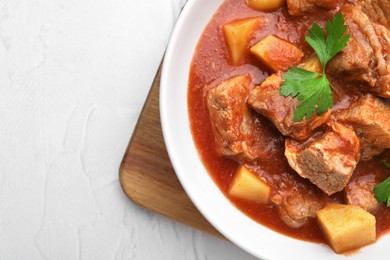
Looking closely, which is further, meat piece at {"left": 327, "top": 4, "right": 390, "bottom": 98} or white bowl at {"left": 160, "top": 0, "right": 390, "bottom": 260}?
white bowl at {"left": 160, "top": 0, "right": 390, "bottom": 260}

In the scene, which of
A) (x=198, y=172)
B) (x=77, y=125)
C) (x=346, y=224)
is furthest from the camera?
(x=77, y=125)

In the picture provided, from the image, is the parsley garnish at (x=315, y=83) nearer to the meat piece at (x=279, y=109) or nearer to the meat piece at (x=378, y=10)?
the meat piece at (x=279, y=109)

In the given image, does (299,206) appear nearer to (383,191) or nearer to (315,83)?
(383,191)

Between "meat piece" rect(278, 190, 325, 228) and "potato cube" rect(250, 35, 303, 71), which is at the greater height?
"potato cube" rect(250, 35, 303, 71)

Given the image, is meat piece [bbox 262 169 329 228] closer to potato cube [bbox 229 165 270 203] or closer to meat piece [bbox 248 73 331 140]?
potato cube [bbox 229 165 270 203]

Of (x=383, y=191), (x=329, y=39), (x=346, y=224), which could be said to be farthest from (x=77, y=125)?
(x=383, y=191)

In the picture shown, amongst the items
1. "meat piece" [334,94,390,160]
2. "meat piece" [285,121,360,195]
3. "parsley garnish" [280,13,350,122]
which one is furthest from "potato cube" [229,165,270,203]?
"meat piece" [334,94,390,160]
